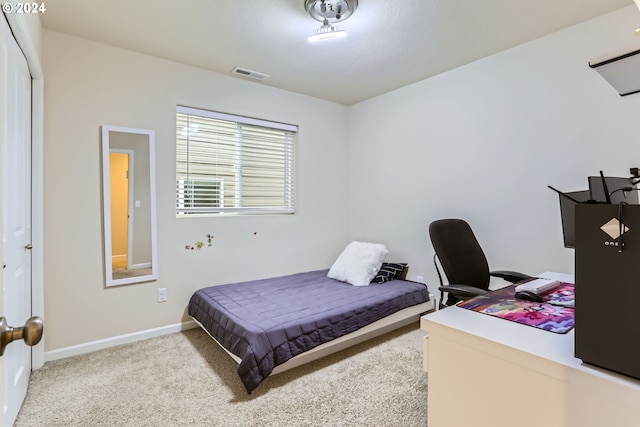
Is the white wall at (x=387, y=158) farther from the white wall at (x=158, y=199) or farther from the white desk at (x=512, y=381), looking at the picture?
the white desk at (x=512, y=381)

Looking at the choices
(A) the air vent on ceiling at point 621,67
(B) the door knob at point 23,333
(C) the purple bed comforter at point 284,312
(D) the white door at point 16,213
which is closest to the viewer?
(B) the door knob at point 23,333

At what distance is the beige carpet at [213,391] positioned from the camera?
71.1 inches

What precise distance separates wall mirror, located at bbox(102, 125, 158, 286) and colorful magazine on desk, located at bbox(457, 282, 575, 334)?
265 cm

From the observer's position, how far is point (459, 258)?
225cm

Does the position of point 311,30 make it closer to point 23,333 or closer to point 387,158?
point 387,158

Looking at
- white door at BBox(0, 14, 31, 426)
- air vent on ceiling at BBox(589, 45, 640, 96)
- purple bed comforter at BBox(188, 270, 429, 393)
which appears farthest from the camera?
purple bed comforter at BBox(188, 270, 429, 393)

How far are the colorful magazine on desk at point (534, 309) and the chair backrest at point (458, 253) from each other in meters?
0.54

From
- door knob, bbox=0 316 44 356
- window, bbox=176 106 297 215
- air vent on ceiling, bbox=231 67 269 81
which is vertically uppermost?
air vent on ceiling, bbox=231 67 269 81

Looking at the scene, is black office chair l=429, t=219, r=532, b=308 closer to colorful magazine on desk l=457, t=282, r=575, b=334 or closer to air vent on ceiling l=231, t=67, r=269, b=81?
colorful magazine on desk l=457, t=282, r=575, b=334

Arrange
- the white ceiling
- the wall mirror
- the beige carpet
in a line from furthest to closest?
the wall mirror, the white ceiling, the beige carpet

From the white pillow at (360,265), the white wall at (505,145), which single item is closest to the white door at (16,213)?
the white pillow at (360,265)

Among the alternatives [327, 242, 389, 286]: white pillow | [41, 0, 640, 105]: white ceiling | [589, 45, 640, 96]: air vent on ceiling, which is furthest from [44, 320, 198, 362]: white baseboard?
[589, 45, 640, 96]: air vent on ceiling

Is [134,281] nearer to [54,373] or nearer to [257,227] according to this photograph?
[54,373]

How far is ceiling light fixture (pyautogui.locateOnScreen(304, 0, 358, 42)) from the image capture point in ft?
6.81
